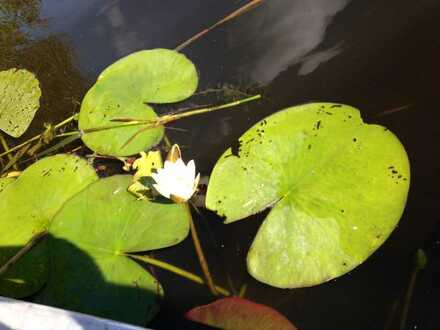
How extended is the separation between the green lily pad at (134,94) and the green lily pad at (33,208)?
0.42 feet

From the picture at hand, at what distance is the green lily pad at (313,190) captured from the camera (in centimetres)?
110

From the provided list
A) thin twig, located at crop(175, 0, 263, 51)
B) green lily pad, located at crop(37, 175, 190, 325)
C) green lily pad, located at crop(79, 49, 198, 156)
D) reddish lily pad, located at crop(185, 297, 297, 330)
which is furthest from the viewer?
thin twig, located at crop(175, 0, 263, 51)

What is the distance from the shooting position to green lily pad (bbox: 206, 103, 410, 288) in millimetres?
1101

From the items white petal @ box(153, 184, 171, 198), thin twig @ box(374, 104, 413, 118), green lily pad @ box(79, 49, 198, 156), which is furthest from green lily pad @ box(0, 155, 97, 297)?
thin twig @ box(374, 104, 413, 118)

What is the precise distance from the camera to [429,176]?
1222mm

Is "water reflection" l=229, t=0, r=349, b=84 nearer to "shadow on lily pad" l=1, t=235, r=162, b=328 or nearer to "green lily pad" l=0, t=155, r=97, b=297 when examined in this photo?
"green lily pad" l=0, t=155, r=97, b=297

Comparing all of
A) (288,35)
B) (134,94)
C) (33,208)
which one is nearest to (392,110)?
(288,35)

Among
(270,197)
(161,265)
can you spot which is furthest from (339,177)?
(161,265)

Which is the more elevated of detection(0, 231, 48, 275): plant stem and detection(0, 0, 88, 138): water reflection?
detection(0, 0, 88, 138): water reflection

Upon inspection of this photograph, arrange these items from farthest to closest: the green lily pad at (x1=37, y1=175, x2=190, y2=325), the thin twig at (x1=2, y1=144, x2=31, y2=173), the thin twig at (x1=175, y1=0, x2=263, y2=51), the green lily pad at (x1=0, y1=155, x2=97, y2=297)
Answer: the thin twig at (x1=175, y1=0, x2=263, y2=51), the thin twig at (x1=2, y1=144, x2=31, y2=173), the green lily pad at (x1=0, y1=155, x2=97, y2=297), the green lily pad at (x1=37, y1=175, x2=190, y2=325)

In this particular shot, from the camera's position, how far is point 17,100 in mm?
1774

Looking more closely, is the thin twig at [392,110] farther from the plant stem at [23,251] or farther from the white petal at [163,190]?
the plant stem at [23,251]

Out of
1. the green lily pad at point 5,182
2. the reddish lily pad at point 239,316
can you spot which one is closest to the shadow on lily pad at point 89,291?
the reddish lily pad at point 239,316

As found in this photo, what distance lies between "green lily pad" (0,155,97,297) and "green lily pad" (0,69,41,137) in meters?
0.30
